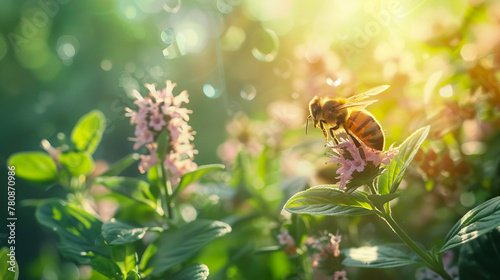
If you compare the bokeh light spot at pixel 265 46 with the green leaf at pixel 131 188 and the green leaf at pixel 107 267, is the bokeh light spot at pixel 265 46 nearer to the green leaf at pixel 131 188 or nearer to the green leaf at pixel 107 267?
the green leaf at pixel 131 188

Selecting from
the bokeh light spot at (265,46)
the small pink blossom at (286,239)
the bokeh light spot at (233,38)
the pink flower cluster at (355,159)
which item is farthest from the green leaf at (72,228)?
the bokeh light spot at (233,38)

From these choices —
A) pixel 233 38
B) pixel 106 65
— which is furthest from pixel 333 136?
pixel 106 65

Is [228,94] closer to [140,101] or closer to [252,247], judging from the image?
[252,247]

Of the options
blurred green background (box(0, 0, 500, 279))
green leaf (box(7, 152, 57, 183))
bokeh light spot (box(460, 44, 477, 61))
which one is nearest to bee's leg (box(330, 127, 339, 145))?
blurred green background (box(0, 0, 500, 279))

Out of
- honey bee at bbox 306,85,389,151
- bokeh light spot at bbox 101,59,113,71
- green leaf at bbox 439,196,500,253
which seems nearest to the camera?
green leaf at bbox 439,196,500,253

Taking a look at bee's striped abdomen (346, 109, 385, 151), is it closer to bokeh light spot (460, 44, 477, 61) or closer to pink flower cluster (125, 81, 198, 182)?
pink flower cluster (125, 81, 198, 182)

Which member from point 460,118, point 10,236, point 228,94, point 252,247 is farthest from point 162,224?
point 228,94
